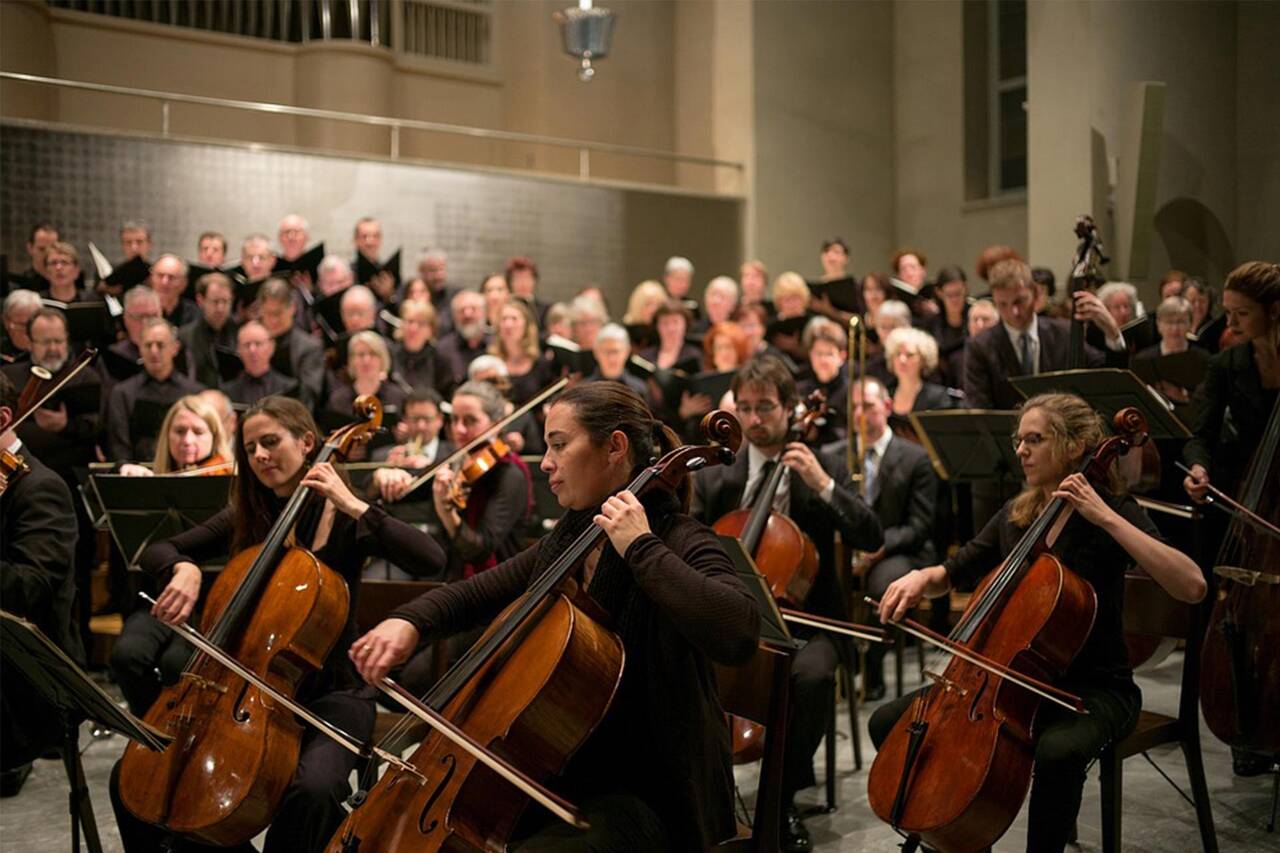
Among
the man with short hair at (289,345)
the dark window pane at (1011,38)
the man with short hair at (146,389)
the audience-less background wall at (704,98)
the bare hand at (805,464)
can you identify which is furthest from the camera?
the dark window pane at (1011,38)

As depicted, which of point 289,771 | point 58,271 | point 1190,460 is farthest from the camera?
point 58,271

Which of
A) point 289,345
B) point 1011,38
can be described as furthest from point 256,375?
point 1011,38

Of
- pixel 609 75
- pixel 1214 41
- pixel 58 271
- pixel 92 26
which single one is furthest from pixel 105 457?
pixel 609 75

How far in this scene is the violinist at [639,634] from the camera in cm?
194

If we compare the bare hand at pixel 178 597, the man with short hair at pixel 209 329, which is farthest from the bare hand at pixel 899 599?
the man with short hair at pixel 209 329

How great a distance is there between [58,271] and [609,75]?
583 cm

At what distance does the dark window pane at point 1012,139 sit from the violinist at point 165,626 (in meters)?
7.59

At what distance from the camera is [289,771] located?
2438 millimetres

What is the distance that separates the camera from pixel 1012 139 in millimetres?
10188

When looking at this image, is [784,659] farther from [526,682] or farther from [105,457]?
[105,457]

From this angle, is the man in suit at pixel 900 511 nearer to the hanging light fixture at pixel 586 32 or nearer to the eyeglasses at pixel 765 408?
the eyeglasses at pixel 765 408

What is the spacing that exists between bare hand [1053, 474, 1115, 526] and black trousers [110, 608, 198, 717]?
2260mm

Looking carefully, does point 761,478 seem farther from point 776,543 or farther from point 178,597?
point 178,597

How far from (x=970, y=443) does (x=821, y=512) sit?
84 centimetres
